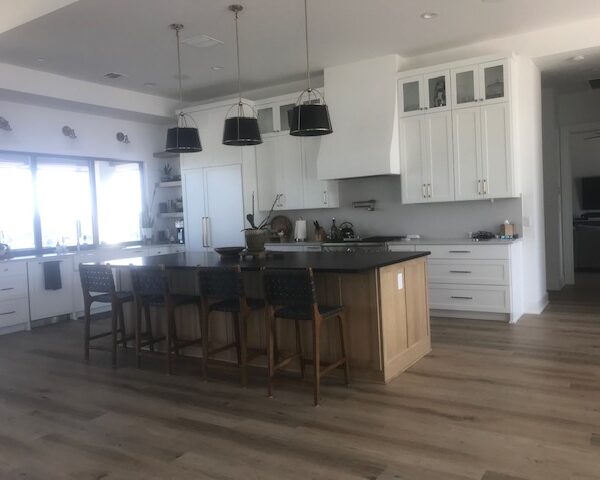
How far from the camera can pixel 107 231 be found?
7859 millimetres

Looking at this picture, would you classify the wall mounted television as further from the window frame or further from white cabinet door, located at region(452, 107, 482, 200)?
the window frame

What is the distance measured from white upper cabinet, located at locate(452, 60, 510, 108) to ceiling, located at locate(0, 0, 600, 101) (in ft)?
1.11

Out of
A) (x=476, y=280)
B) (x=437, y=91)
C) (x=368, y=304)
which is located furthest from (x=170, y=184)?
(x=368, y=304)

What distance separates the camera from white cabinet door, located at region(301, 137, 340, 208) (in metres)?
6.89

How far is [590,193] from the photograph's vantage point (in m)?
10.3

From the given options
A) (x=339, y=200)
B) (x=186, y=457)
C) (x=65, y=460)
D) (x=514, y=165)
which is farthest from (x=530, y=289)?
(x=65, y=460)

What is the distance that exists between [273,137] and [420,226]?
88.6 inches

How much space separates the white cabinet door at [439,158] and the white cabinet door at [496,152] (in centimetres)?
36

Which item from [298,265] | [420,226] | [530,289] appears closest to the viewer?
[298,265]

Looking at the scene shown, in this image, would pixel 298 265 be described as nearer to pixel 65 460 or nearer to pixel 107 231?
pixel 65 460

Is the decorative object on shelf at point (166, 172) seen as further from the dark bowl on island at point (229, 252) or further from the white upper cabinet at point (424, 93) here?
the white upper cabinet at point (424, 93)

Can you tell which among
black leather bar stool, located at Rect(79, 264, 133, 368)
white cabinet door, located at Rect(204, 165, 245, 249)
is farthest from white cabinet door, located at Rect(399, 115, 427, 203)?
black leather bar stool, located at Rect(79, 264, 133, 368)

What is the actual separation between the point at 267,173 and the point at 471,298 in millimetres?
3133

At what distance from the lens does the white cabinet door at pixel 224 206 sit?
7379 mm
